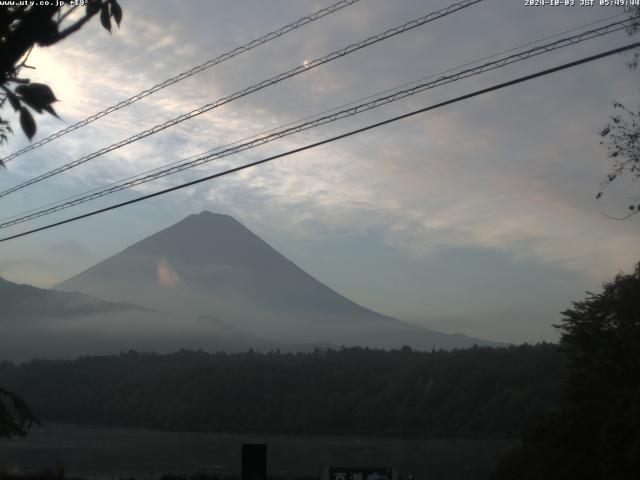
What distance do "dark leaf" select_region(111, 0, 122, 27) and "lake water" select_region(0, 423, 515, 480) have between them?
6236 cm

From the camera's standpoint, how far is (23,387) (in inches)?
6575

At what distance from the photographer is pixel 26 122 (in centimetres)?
444

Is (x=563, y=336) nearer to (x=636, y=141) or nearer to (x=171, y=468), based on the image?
(x=636, y=141)

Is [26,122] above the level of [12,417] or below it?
above

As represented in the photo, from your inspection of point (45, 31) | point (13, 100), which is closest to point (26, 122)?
point (13, 100)

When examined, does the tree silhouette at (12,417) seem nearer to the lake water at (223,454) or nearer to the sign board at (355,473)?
the sign board at (355,473)

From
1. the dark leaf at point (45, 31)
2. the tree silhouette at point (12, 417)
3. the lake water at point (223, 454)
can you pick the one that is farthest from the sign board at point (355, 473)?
the lake water at point (223, 454)

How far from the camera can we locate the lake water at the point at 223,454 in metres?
77.8

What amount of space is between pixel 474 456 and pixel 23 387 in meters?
108

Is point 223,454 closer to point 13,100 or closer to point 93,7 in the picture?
point 93,7

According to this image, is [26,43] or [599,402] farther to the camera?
[599,402]

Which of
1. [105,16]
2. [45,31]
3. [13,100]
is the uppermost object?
[105,16]

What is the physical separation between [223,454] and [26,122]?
348 ft

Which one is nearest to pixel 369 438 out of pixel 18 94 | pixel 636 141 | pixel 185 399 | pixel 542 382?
pixel 542 382
